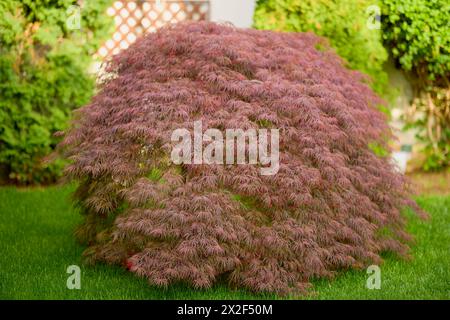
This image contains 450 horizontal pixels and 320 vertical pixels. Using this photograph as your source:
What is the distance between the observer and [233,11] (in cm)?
929

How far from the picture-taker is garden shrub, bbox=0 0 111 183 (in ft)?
25.8

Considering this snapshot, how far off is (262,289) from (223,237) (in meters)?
0.46

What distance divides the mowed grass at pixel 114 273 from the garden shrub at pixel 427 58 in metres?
2.43

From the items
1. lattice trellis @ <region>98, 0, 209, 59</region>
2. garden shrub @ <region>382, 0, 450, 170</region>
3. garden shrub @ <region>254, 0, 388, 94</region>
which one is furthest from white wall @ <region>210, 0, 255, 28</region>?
garden shrub @ <region>382, 0, 450, 170</region>

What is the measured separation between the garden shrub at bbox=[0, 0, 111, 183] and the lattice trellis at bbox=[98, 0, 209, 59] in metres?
0.38

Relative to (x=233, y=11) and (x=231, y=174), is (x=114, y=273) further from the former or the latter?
(x=233, y=11)

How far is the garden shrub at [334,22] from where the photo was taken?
25.8ft

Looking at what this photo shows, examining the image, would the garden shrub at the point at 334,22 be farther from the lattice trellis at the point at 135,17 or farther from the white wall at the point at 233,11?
the lattice trellis at the point at 135,17

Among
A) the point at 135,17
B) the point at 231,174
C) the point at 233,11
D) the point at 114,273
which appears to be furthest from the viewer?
the point at 233,11

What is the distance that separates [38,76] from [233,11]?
9.45 ft

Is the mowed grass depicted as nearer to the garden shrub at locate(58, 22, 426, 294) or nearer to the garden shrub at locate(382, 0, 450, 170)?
the garden shrub at locate(58, 22, 426, 294)

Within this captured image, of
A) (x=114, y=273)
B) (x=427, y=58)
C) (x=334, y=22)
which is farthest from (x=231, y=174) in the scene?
(x=427, y=58)
